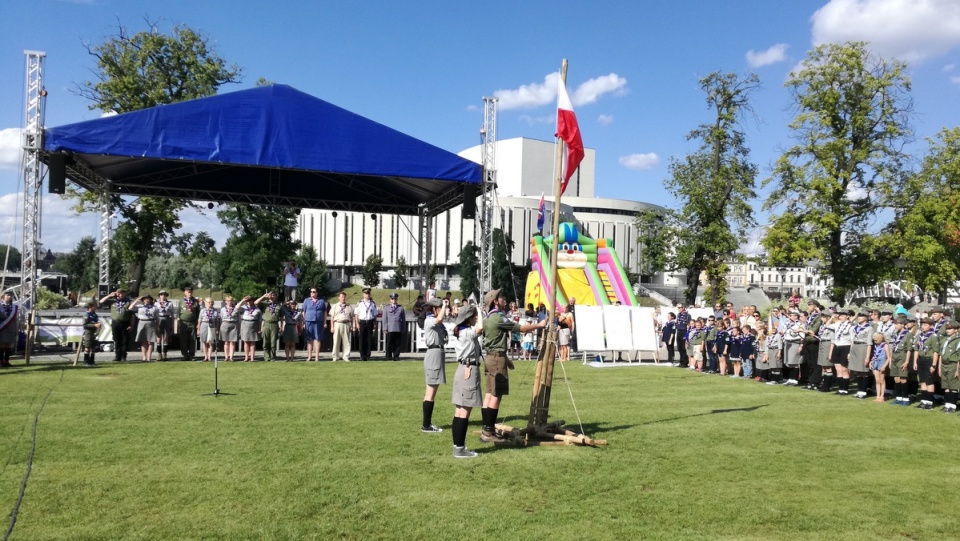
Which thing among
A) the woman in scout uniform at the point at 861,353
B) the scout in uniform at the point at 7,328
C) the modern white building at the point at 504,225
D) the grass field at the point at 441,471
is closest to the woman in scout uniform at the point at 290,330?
the scout in uniform at the point at 7,328

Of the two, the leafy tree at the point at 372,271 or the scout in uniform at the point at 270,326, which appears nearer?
the scout in uniform at the point at 270,326

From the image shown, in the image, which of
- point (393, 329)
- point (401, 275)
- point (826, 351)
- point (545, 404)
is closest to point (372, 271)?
point (401, 275)

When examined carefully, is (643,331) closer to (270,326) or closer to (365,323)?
(365,323)

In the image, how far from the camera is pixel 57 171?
16.9 metres

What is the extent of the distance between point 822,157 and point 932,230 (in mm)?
6426

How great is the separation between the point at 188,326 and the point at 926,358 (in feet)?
49.9

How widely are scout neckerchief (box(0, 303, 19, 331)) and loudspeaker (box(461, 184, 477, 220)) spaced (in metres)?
10.8

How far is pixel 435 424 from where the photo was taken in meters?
9.55

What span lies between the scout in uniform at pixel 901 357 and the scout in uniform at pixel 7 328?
16.8 metres

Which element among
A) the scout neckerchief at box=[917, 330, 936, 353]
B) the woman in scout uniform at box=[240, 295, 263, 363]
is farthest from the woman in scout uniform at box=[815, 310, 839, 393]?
the woman in scout uniform at box=[240, 295, 263, 363]

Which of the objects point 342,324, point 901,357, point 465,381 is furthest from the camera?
point 342,324

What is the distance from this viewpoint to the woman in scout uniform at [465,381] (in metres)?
7.63

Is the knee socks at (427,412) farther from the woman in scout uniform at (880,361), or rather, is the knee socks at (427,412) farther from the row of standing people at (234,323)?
the row of standing people at (234,323)

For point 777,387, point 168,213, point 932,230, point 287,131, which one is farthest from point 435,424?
point 932,230
